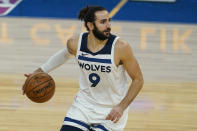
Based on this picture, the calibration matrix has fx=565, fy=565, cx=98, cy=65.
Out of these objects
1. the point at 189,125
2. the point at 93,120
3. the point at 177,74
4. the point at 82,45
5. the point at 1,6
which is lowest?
the point at 1,6

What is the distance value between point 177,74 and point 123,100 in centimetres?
475

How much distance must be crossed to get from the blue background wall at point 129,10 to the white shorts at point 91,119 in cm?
967

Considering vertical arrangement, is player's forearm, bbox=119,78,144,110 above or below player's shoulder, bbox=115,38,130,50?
below

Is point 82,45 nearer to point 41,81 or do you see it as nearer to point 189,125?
point 41,81

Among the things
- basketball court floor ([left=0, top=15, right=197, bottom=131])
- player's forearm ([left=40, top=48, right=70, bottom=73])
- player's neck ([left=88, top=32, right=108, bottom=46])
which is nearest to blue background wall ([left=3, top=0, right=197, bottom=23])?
basketball court floor ([left=0, top=15, right=197, bottom=131])

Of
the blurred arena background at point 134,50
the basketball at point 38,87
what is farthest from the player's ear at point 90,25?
the blurred arena background at point 134,50

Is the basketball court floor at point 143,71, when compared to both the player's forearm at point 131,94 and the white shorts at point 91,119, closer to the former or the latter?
the white shorts at point 91,119

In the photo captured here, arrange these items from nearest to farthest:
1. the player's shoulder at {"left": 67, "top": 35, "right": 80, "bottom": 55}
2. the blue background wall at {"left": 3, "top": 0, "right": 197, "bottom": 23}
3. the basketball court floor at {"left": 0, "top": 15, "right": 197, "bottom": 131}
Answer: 1. the player's shoulder at {"left": 67, "top": 35, "right": 80, "bottom": 55}
2. the basketball court floor at {"left": 0, "top": 15, "right": 197, "bottom": 131}
3. the blue background wall at {"left": 3, "top": 0, "right": 197, "bottom": 23}

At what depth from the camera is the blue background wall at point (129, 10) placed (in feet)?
46.0

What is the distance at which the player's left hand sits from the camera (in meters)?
4.22

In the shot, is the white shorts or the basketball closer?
the white shorts

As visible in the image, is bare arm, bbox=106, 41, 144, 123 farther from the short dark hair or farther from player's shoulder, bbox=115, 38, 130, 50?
the short dark hair

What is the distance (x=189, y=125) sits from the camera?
249 inches

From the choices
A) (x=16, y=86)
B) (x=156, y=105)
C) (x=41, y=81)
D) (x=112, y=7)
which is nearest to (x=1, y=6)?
(x=112, y=7)
